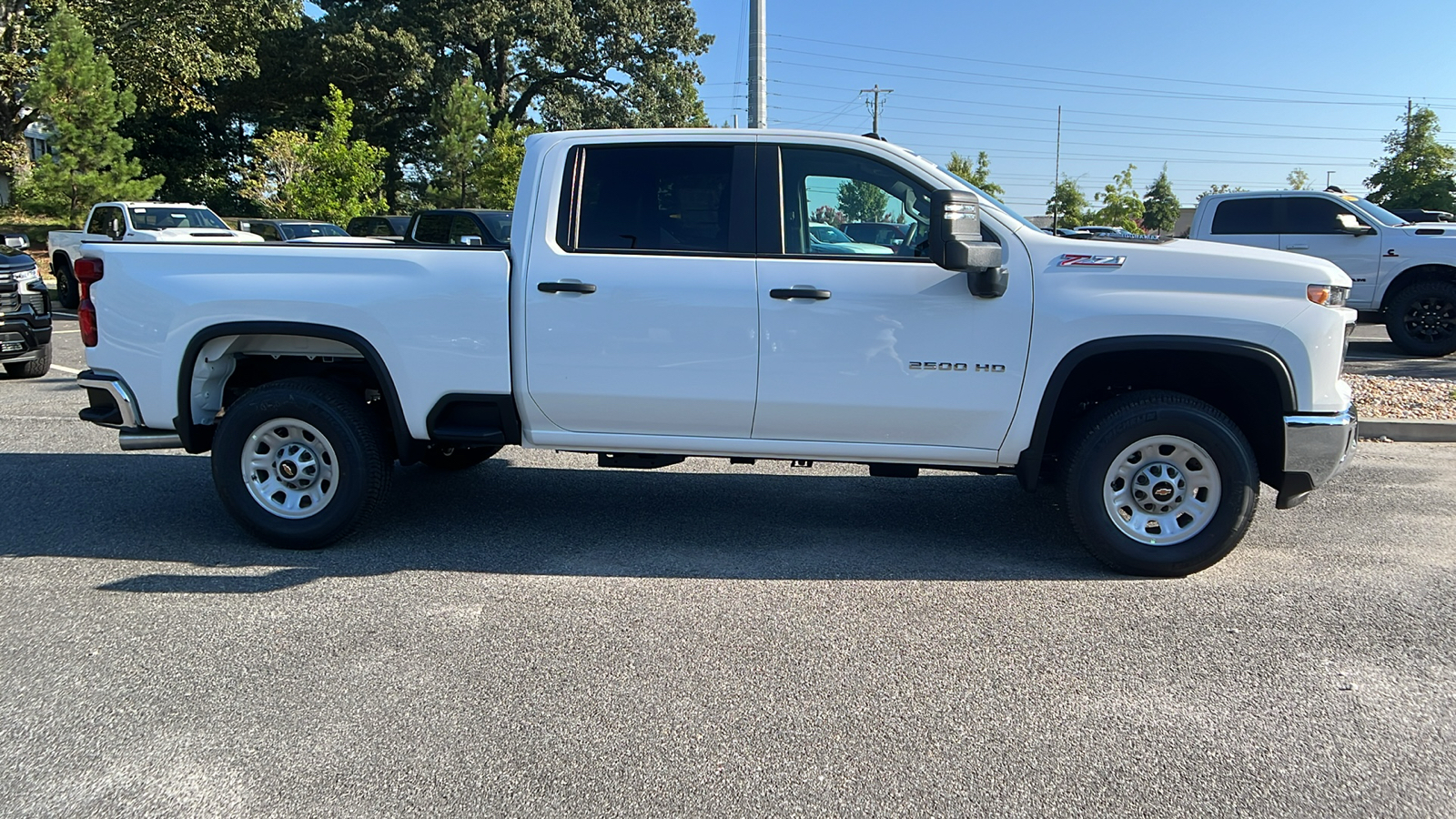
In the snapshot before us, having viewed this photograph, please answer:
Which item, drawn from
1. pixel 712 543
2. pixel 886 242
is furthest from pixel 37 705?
pixel 886 242

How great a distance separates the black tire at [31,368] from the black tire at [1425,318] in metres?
15.5

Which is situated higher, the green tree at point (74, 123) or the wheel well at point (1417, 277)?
the green tree at point (74, 123)

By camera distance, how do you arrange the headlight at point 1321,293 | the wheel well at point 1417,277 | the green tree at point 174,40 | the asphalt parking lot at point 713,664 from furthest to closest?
the green tree at point 174,40 → the wheel well at point 1417,277 → the headlight at point 1321,293 → the asphalt parking lot at point 713,664

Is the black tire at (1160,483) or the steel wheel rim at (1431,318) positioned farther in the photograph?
the steel wheel rim at (1431,318)

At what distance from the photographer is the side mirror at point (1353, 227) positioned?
13070mm

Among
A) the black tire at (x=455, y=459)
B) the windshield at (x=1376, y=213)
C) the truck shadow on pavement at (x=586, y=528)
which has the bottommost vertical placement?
the truck shadow on pavement at (x=586, y=528)

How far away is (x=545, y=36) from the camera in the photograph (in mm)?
41875

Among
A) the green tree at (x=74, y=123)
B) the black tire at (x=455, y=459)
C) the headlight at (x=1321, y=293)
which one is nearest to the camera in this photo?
the headlight at (x=1321, y=293)

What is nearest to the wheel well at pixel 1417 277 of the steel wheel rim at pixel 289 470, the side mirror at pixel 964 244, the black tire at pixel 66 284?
the side mirror at pixel 964 244

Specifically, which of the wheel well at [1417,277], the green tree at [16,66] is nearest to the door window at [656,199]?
the wheel well at [1417,277]

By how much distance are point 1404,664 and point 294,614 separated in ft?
14.6

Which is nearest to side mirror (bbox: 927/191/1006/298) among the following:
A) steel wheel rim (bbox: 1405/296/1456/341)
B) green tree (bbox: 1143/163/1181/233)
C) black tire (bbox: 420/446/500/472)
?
black tire (bbox: 420/446/500/472)

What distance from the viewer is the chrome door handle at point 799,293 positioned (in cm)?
483

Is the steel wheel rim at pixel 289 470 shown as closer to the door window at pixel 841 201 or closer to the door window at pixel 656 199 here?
the door window at pixel 656 199
